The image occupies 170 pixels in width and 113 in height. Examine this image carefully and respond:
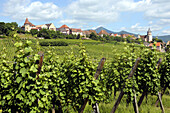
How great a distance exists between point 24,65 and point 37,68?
341 millimetres

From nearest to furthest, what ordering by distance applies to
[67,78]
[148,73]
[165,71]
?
[67,78] < [148,73] < [165,71]

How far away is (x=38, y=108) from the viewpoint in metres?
4.34

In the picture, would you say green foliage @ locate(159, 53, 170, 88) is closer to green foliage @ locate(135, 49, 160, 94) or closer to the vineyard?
the vineyard

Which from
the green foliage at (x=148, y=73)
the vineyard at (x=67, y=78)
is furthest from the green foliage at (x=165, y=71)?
the green foliage at (x=148, y=73)

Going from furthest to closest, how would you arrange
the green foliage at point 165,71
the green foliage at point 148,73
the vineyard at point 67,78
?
the green foliage at point 165,71, the green foliage at point 148,73, the vineyard at point 67,78

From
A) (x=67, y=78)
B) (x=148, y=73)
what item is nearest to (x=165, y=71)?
(x=148, y=73)

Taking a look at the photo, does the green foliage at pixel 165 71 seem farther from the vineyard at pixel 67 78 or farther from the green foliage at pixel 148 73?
the green foliage at pixel 148 73

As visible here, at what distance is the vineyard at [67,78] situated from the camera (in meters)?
4.01

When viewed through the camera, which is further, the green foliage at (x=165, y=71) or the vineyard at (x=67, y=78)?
the green foliage at (x=165, y=71)

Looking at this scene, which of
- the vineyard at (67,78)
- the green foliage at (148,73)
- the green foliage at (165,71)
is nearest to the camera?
the vineyard at (67,78)

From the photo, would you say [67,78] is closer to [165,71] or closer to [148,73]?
[148,73]

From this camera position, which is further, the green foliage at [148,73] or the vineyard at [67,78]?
the green foliage at [148,73]

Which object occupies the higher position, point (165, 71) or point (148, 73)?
point (148, 73)

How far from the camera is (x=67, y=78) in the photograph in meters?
5.84
